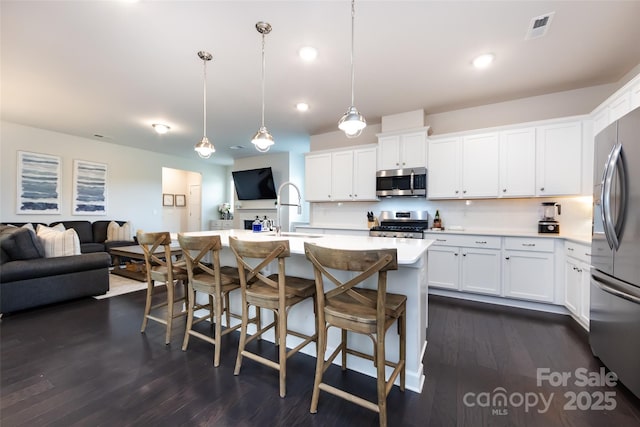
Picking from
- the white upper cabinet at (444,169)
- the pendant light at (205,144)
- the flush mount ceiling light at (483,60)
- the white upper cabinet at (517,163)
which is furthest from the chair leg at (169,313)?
the white upper cabinet at (517,163)

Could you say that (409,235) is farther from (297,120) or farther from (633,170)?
(297,120)

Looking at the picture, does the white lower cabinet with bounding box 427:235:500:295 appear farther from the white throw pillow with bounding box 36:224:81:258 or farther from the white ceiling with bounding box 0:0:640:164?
the white throw pillow with bounding box 36:224:81:258

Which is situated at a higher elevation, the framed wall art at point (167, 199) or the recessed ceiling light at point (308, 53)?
the recessed ceiling light at point (308, 53)

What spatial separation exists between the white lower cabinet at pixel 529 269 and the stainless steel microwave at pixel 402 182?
4.32 feet

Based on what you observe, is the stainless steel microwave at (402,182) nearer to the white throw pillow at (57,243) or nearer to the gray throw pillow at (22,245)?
the white throw pillow at (57,243)

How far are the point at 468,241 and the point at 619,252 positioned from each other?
1657 mm

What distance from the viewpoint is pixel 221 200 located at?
29.8ft

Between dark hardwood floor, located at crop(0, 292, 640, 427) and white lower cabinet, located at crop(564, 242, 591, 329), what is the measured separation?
0.20 meters

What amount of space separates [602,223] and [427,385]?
1.78 metres

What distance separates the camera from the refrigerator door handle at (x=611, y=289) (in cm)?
167

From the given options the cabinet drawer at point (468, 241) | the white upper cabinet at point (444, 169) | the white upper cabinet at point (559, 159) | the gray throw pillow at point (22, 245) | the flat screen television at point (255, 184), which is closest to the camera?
the gray throw pillow at point (22, 245)

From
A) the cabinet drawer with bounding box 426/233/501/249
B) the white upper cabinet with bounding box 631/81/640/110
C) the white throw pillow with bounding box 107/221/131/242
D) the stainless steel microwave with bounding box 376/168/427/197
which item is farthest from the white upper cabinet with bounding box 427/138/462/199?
the white throw pillow with bounding box 107/221/131/242

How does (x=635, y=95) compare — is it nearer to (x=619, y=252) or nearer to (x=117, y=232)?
(x=619, y=252)

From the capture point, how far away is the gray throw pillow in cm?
305
